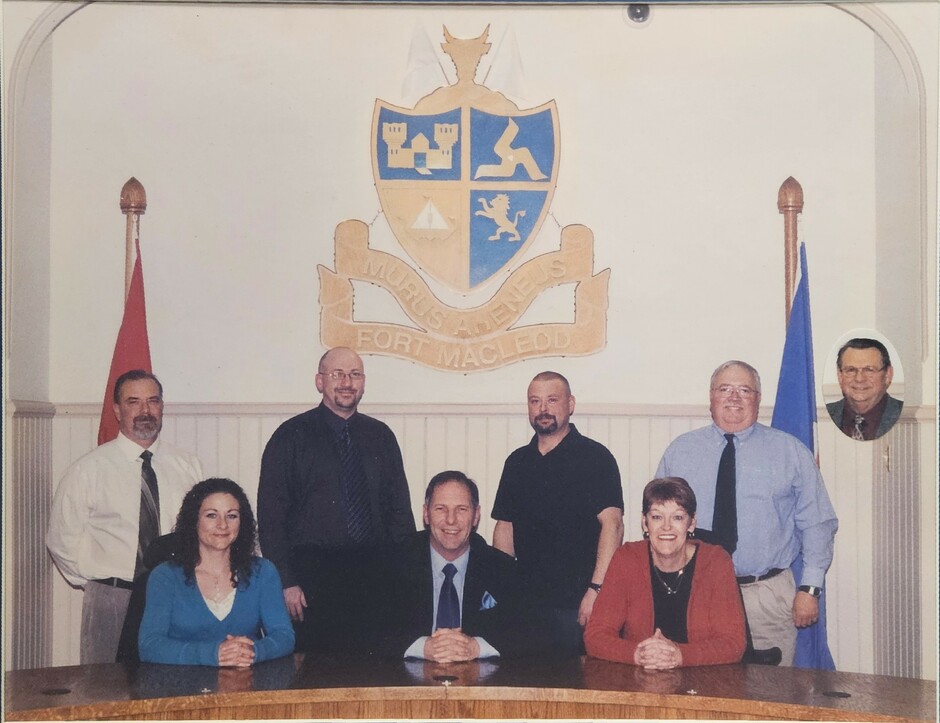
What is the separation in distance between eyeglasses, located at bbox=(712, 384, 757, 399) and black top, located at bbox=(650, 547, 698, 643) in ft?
2.63

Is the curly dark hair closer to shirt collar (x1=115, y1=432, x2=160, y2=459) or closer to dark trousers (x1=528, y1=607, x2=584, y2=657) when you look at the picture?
shirt collar (x1=115, y1=432, x2=160, y2=459)

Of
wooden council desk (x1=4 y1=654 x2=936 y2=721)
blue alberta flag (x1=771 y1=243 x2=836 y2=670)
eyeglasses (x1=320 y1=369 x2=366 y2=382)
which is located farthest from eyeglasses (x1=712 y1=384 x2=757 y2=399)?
eyeglasses (x1=320 y1=369 x2=366 y2=382)

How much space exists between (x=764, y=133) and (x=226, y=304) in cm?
271

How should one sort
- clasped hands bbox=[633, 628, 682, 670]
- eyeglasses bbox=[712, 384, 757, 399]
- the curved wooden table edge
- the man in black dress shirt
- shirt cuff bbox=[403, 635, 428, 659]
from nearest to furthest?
the curved wooden table edge, clasped hands bbox=[633, 628, 682, 670], shirt cuff bbox=[403, 635, 428, 659], the man in black dress shirt, eyeglasses bbox=[712, 384, 757, 399]

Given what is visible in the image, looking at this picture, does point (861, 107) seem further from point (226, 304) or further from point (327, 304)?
point (226, 304)

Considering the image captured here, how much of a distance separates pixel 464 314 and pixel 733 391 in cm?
134

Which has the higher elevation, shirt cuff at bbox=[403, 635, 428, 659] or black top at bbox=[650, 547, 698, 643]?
black top at bbox=[650, 547, 698, 643]

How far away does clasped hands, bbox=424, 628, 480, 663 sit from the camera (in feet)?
19.5

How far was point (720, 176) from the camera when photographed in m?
6.25

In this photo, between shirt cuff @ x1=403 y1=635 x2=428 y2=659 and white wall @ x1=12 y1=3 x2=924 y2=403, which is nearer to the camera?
shirt cuff @ x1=403 y1=635 x2=428 y2=659

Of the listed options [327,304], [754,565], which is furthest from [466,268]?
[754,565]

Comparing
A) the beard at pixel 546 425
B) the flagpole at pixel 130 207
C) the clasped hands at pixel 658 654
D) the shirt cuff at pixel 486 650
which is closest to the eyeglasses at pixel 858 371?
the beard at pixel 546 425

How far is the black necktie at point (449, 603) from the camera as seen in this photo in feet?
19.8

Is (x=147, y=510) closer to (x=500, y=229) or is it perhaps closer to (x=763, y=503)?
(x=500, y=229)
